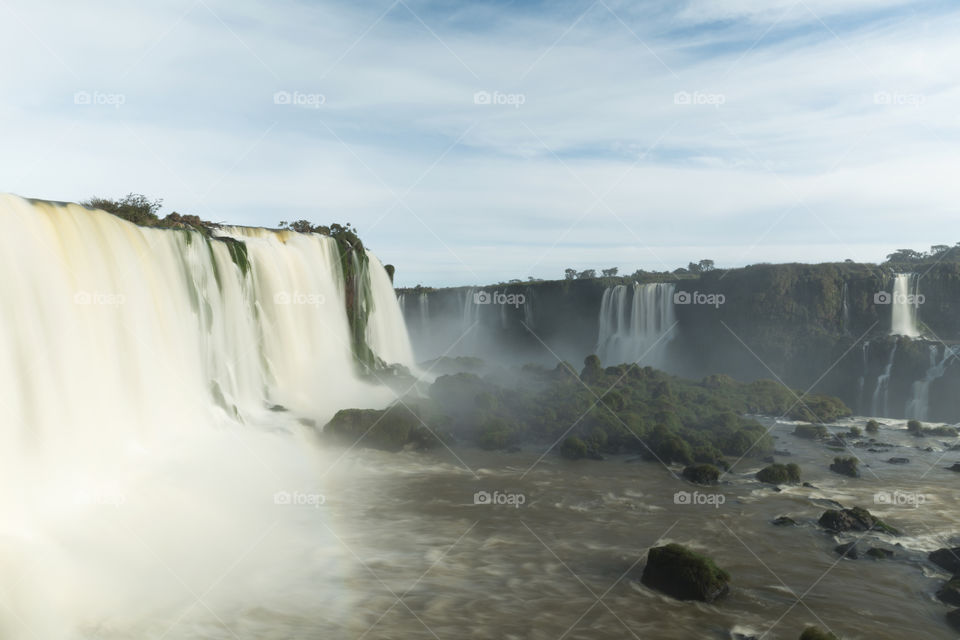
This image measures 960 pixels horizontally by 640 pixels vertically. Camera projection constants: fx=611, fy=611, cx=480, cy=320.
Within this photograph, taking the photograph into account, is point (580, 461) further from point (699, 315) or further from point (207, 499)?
point (699, 315)

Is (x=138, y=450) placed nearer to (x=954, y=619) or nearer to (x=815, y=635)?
(x=815, y=635)

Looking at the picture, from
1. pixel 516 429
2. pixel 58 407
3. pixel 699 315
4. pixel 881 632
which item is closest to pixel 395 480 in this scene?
pixel 516 429

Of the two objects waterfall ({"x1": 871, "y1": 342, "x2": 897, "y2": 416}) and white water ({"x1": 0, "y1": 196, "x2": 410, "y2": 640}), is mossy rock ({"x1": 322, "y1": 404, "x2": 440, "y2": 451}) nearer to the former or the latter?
white water ({"x1": 0, "y1": 196, "x2": 410, "y2": 640})

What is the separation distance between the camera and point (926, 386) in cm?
3250

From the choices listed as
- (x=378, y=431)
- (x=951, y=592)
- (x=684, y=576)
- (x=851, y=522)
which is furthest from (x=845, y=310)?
(x=684, y=576)

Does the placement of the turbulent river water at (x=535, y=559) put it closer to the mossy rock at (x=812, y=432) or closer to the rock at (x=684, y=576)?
the rock at (x=684, y=576)

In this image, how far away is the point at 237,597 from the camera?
1068 centimetres

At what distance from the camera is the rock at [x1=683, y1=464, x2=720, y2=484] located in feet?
60.3

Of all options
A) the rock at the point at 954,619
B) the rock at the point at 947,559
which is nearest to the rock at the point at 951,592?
the rock at the point at 954,619

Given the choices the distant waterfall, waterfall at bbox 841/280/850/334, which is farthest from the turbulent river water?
the distant waterfall

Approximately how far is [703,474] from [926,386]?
72.4 ft

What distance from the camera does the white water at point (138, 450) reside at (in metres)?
10.2

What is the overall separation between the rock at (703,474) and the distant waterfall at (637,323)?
27.5 metres

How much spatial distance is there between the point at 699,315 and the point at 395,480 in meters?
33.1
